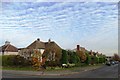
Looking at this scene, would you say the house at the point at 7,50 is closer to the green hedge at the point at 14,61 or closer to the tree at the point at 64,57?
the green hedge at the point at 14,61

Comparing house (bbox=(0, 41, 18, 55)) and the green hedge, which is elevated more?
house (bbox=(0, 41, 18, 55))

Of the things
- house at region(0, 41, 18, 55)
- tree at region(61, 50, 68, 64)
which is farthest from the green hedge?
house at region(0, 41, 18, 55)

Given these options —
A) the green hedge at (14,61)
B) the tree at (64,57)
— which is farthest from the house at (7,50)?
the tree at (64,57)

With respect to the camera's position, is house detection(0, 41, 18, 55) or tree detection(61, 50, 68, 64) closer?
tree detection(61, 50, 68, 64)

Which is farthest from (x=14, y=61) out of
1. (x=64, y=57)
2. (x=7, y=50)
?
(x=7, y=50)

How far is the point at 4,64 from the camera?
105 ft

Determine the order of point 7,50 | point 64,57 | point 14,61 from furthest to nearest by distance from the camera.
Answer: point 7,50 → point 64,57 → point 14,61

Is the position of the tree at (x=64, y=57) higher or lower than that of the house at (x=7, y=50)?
lower

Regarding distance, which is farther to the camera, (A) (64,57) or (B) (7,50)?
(B) (7,50)

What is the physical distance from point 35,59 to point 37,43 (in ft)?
44.8

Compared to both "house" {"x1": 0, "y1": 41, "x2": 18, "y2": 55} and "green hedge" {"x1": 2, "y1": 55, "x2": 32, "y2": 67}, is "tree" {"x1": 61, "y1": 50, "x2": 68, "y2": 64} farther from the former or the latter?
"house" {"x1": 0, "y1": 41, "x2": 18, "y2": 55}

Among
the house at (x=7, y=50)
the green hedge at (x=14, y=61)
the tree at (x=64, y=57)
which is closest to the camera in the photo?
the green hedge at (x=14, y=61)

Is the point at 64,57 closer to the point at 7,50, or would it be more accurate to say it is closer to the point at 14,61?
the point at 14,61

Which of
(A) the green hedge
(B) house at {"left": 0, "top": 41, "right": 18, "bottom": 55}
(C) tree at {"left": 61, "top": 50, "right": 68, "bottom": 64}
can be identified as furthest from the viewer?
(B) house at {"left": 0, "top": 41, "right": 18, "bottom": 55}
